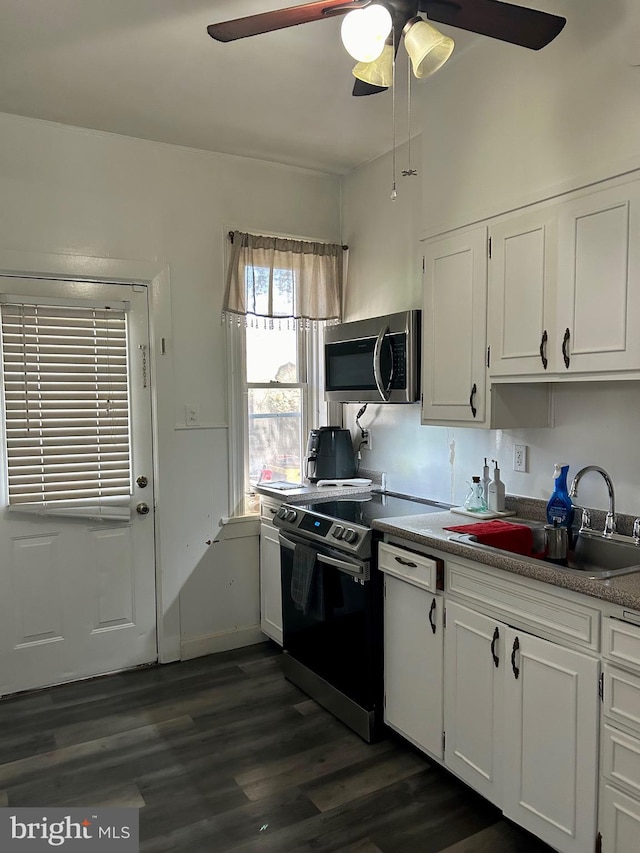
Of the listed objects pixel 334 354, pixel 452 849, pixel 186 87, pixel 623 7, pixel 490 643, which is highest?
pixel 186 87

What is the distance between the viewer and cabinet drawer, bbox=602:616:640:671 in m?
1.62

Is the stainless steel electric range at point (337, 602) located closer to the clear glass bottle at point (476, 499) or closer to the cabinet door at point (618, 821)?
the clear glass bottle at point (476, 499)

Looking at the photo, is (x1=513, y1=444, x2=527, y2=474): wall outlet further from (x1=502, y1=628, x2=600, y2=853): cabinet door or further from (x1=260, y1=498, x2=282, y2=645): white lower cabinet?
(x1=260, y1=498, x2=282, y2=645): white lower cabinet

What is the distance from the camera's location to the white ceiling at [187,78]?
2.16 meters

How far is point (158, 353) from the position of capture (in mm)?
3311

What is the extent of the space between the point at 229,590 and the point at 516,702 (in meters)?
1.98

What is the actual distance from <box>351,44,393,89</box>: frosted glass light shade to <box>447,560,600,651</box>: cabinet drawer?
154cm

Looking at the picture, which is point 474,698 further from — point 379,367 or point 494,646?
point 379,367

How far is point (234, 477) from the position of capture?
357 cm

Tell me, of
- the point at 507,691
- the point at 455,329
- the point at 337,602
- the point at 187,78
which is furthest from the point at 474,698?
the point at 187,78

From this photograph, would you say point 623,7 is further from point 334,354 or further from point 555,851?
point 555,851

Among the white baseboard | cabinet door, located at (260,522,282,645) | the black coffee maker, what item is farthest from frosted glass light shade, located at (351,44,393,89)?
the white baseboard

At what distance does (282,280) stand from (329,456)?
1039 mm

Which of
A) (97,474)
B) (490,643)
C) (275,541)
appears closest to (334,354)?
(275,541)
